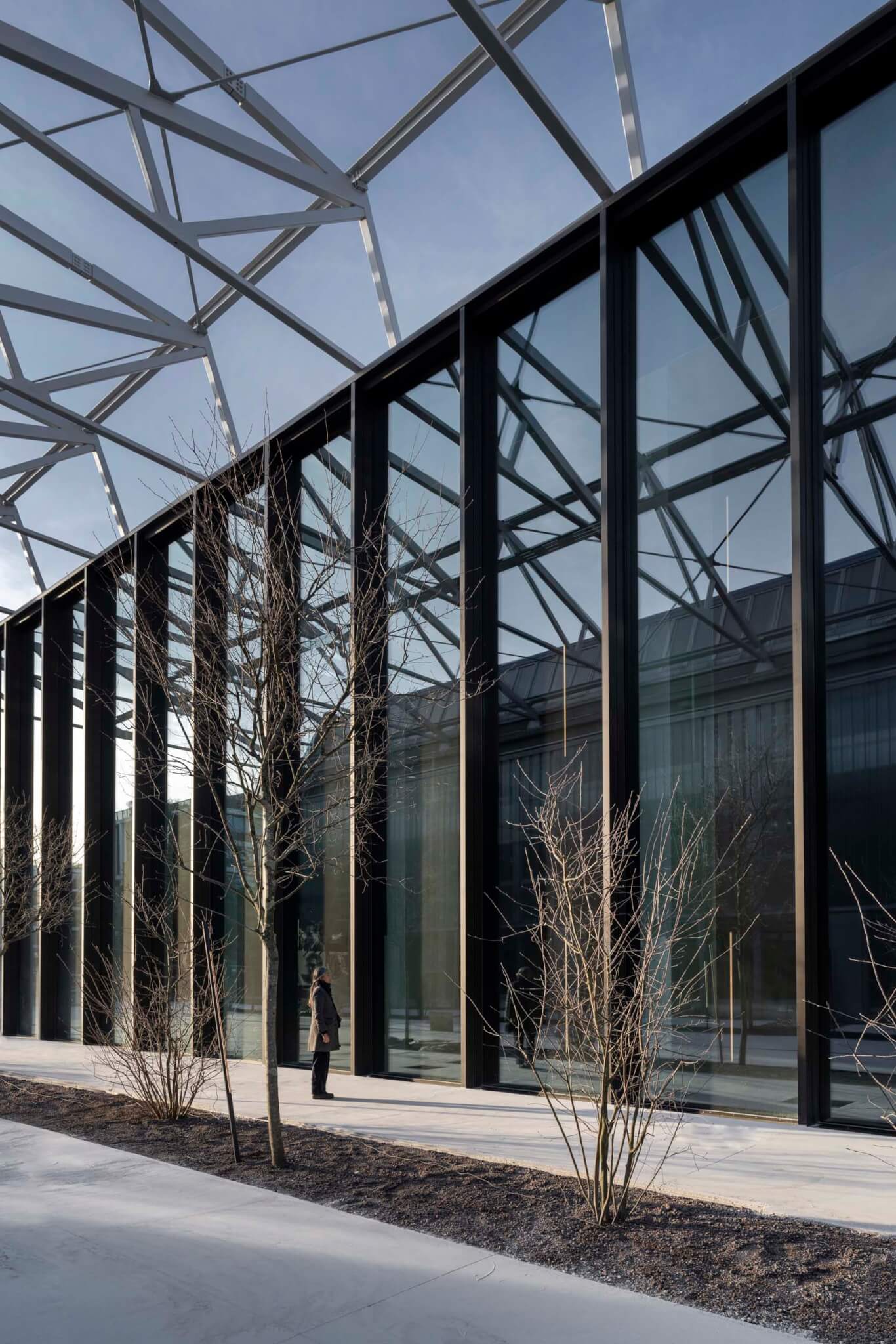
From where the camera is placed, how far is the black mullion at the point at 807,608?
8289 mm

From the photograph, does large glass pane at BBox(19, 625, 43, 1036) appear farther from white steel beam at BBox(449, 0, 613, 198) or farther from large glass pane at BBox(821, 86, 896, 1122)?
large glass pane at BBox(821, 86, 896, 1122)

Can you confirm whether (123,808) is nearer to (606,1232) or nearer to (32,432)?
(32,432)

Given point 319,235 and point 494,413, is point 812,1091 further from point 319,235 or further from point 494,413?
point 319,235

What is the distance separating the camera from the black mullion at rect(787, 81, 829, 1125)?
326 inches

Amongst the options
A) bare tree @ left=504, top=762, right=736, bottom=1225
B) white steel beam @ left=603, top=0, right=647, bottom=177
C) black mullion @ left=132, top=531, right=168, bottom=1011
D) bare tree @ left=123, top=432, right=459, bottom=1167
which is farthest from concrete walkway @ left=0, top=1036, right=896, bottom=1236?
white steel beam @ left=603, top=0, right=647, bottom=177

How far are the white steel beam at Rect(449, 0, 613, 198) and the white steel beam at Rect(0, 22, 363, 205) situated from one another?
3.15 meters

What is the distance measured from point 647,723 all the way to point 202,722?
3980mm

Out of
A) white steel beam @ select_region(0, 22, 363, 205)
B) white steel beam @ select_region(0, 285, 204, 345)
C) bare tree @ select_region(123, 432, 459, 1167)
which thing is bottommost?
bare tree @ select_region(123, 432, 459, 1167)

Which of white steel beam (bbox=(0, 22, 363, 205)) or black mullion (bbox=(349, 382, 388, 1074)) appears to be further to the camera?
black mullion (bbox=(349, 382, 388, 1074))

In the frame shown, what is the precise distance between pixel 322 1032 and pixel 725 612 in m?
5.77

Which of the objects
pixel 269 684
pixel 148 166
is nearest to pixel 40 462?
pixel 148 166

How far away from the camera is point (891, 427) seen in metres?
8.45

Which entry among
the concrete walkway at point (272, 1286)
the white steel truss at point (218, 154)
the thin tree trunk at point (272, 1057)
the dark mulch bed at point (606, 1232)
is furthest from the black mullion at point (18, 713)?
the concrete walkway at point (272, 1286)

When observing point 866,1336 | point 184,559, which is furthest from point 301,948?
point 866,1336
